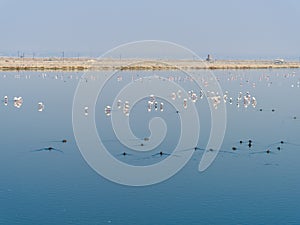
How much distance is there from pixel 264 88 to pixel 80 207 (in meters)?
30.0

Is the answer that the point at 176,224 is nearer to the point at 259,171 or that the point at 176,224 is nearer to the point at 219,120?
the point at 259,171

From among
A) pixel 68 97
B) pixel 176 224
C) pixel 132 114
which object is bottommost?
pixel 176 224

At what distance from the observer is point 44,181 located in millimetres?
13008

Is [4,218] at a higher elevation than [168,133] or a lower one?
lower

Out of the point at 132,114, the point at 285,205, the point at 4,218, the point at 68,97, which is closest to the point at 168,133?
the point at 132,114

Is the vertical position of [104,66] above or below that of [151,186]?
above

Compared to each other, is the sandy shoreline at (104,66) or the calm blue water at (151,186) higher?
the sandy shoreline at (104,66)

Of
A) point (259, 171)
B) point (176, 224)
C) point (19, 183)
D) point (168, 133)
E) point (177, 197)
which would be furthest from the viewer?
point (168, 133)

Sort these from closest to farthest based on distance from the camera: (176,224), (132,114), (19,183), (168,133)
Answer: (176,224) < (19,183) < (168,133) < (132,114)

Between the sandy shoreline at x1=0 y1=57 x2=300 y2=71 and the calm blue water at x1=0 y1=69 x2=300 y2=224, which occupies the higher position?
the sandy shoreline at x1=0 y1=57 x2=300 y2=71

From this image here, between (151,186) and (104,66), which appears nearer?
(151,186)

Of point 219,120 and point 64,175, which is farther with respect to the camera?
point 219,120

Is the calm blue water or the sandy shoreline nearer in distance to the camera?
the calm blue water

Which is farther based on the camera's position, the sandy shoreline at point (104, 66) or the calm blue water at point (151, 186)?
the sandy shoreline at point (104, 66)
